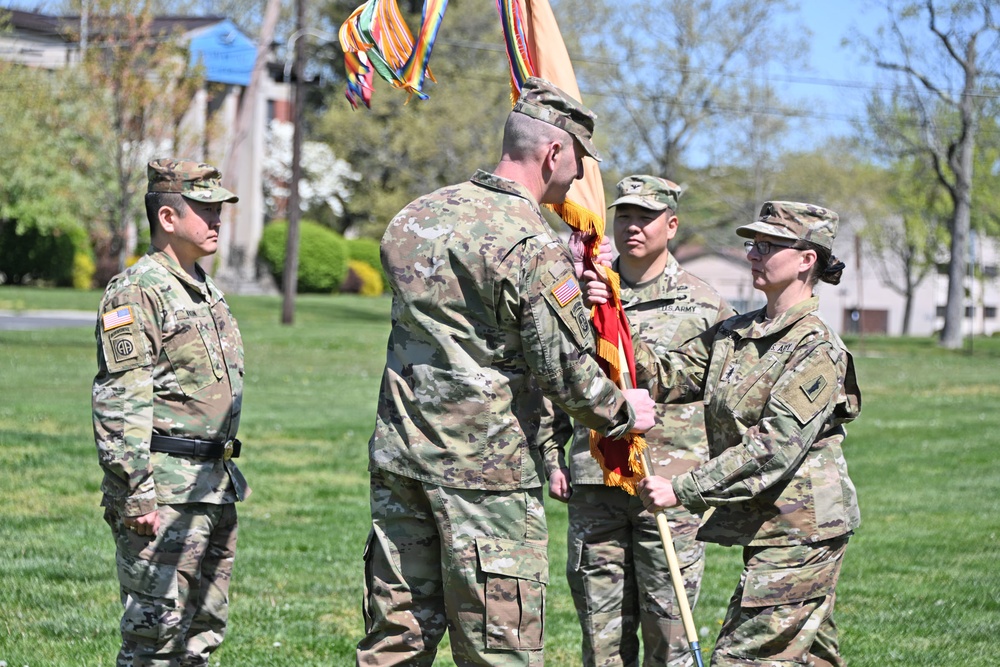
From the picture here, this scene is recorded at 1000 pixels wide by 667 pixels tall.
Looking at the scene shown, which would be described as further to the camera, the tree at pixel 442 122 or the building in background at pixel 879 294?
the building in background at pixel 879 294

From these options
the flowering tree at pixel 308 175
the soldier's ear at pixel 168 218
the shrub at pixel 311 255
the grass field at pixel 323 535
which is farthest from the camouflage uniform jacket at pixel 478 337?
the flowering tree at pixel 308 175

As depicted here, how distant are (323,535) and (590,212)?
4949mm

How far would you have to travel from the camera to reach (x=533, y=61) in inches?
211

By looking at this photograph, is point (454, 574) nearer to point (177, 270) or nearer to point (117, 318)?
point (117, 318)

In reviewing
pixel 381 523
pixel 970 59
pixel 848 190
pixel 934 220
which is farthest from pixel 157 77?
pixel 934 220

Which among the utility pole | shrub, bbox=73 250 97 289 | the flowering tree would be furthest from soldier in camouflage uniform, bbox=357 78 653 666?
the flowering tree

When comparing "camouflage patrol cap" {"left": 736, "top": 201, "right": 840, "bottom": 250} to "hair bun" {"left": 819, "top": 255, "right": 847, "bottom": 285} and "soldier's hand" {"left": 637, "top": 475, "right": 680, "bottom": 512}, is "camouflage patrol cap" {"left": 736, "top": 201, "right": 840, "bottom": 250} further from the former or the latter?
"soldier's hand" {"left": 637, "top": 475, "right": 680, "bottom": 512}

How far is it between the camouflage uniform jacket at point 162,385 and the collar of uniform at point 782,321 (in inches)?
88.1

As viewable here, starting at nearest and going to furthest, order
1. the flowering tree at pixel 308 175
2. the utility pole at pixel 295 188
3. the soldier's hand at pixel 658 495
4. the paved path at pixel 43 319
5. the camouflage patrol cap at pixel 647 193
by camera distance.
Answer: the soldier's hand at pixel 658 495
the camouflage patrol cap at pixel 647 193
the paved path at pixel 43 319
the utility pole at pixel 295 188
the flowering tree at pixel 308 175

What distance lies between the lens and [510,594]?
406cm

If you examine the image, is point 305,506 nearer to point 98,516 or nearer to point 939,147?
point 98,516

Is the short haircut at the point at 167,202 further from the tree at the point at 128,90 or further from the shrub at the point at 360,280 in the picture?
the shrub at the point at 360,280

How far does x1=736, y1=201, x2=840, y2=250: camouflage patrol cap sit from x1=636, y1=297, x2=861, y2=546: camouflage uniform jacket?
264 mm

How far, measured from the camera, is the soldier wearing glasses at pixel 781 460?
14.9 feet
